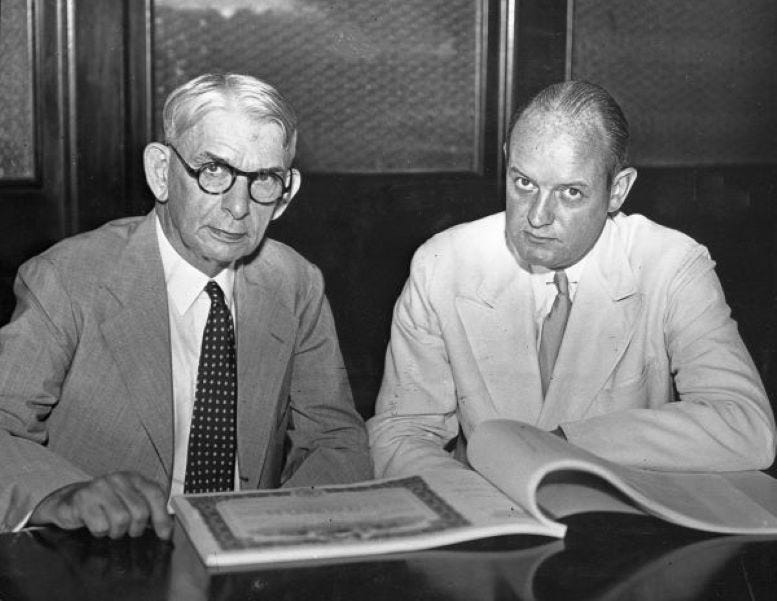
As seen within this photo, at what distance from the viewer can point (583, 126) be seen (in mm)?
2398

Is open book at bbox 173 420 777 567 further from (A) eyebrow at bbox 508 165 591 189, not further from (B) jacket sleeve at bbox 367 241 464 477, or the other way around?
(A) eyebrow at bbox 508 165 591 189

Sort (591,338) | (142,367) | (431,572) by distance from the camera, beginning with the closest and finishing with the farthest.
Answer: (431,572)
(142,367)
(591,338)

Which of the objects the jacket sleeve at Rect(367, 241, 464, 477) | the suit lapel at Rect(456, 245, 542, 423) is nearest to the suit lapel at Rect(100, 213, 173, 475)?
the jacket sleeve at Rect(367, 241, 464, 477)

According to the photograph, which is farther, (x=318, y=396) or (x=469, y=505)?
(x=318, y=396)

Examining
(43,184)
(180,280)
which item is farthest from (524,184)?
(43,184)

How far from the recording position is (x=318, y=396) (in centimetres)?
246

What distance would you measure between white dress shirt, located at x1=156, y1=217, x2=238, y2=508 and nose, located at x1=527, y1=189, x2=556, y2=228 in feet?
2.32

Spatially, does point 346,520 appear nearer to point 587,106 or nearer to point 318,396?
point 318,396

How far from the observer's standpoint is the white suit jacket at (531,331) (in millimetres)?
2479

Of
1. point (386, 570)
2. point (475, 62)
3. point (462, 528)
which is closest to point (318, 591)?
point (386, 570)

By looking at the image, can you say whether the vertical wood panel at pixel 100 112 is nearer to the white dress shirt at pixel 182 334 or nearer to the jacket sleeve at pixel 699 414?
the white dress shirt at pixel 182 334

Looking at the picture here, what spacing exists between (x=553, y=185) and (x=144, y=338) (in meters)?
0.92

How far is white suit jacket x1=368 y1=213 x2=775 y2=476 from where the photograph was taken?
248 cm

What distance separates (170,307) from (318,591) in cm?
107
